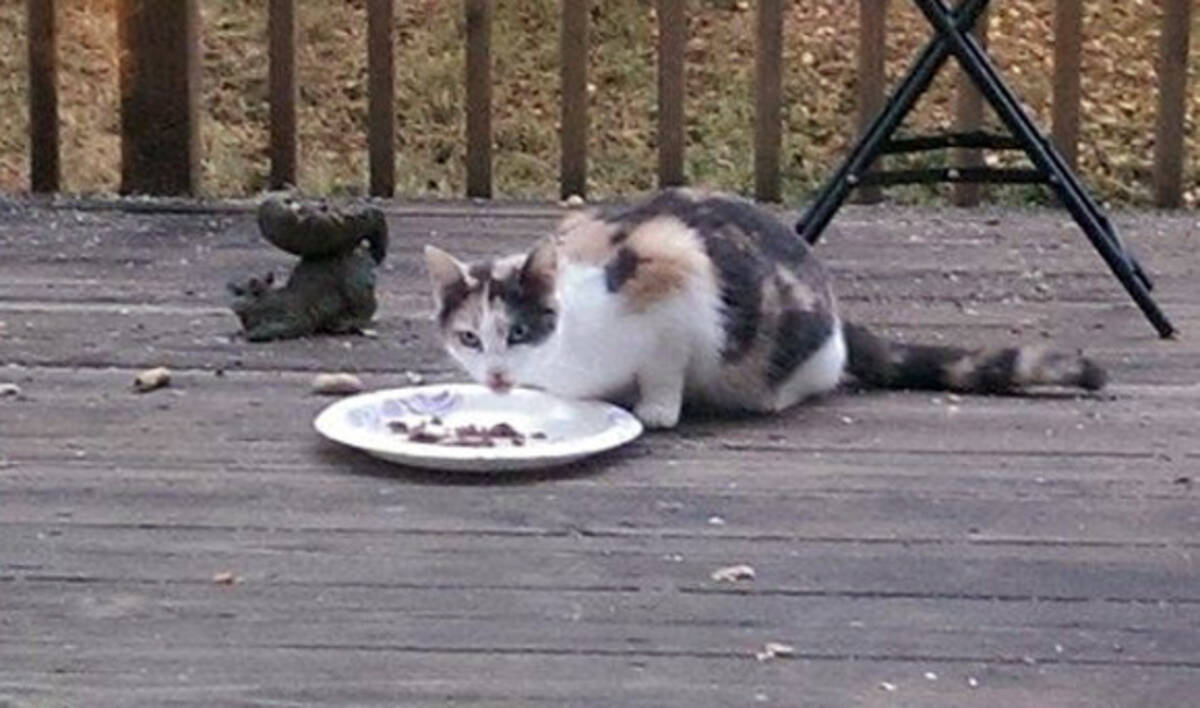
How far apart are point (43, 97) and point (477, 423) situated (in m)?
2.18

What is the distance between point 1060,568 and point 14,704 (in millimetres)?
1075

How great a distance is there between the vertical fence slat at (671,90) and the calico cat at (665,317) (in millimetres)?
1557

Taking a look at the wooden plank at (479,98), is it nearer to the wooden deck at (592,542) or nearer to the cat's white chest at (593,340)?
the wooden deck at (592,542)

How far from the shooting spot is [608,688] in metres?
2.19

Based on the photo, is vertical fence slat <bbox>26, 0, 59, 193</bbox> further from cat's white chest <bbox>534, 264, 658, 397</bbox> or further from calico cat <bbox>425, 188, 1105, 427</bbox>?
cat's white chest <bbox>534, 264, 658, 397</bbox>

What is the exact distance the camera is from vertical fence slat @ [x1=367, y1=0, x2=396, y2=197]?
4.92 metres

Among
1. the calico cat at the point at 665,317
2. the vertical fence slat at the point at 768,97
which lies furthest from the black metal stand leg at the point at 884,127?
the vertical fence slat at the point at 768,97

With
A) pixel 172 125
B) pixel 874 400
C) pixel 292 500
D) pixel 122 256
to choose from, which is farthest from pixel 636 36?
pixel 292 500

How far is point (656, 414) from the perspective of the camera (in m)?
3.18

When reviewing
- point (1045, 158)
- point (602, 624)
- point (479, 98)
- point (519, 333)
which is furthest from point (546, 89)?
point (602, 624)

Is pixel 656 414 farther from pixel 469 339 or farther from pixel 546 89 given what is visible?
pixel 546 89

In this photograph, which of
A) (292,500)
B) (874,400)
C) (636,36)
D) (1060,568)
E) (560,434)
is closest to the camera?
(1060,568)

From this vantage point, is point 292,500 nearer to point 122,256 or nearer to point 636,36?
point 122,256

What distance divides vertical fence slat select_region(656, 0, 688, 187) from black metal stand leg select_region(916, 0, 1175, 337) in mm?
1126
